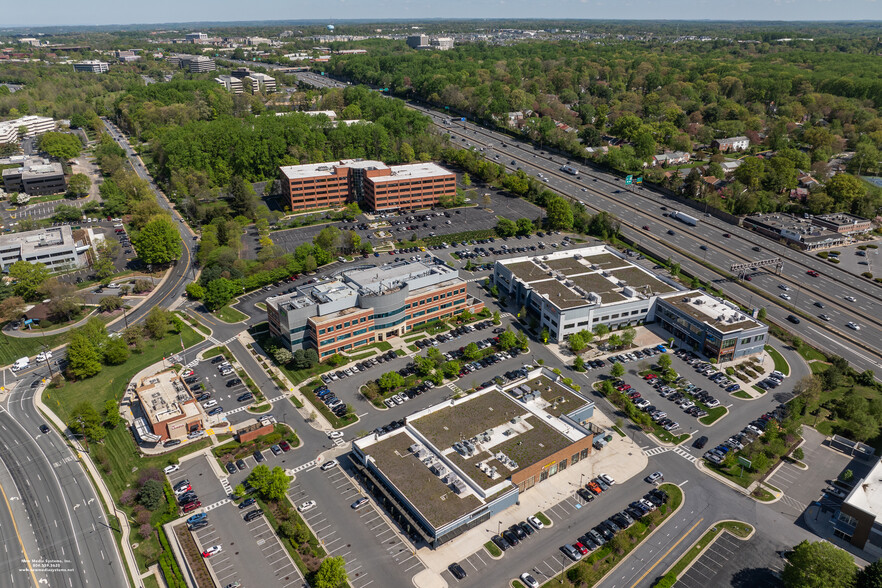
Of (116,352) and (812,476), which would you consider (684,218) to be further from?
(116,352)

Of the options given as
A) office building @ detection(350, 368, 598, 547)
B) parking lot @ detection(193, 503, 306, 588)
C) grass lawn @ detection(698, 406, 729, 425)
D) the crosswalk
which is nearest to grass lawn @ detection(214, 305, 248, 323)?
office building @ detection(350, 368, 598, 547)

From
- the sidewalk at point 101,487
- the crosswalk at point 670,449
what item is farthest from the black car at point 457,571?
the sidewalk at point 101,487

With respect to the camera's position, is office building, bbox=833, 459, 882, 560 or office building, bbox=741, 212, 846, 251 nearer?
office building, bbox=833, 459, 882, 560

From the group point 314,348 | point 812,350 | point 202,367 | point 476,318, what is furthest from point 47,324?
point 812,350

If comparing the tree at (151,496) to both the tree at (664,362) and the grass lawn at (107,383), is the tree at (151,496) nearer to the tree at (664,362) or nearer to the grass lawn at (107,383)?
the grass lawn at (107,383)

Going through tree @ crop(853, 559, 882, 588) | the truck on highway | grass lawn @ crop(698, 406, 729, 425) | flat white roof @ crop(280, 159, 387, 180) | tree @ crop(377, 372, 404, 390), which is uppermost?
flat white roof @ crop(280, 159, 387, 180)

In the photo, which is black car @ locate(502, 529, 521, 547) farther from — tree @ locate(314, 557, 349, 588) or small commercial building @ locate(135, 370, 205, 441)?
small commercial building @ locate(135, 370, 205, 441)

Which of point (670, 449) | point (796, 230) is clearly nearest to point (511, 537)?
point (670, 449)
